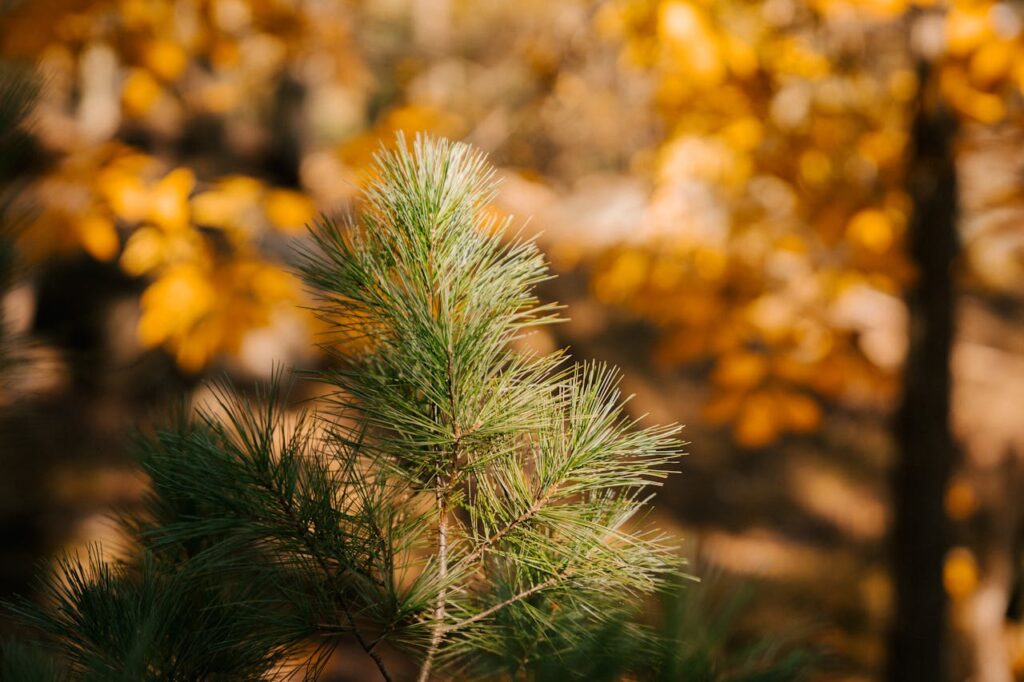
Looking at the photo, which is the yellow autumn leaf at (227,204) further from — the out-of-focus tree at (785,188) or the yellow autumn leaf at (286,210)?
the out-of-focus tree at (785,188)

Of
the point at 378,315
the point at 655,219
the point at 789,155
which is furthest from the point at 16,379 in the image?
the point at 789,155

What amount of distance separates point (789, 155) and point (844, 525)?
149 inches

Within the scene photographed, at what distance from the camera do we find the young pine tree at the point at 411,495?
82 cm

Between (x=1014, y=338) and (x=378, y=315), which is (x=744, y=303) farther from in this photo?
(x=1014, y=338)

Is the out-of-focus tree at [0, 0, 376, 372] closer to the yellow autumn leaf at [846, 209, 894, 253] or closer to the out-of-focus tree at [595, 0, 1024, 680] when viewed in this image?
the out-of-focus tree at [595, 0, 1024, 680]

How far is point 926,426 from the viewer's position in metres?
2.58

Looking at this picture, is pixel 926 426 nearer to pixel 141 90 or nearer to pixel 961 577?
pixel 961 577

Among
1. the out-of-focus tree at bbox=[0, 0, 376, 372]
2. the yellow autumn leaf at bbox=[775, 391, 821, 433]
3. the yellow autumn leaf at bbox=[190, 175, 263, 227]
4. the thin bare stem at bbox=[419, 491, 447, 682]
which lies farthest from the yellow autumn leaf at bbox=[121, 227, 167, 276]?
the yellow autumn leaf at bbox=[775, 391, 821, 433]

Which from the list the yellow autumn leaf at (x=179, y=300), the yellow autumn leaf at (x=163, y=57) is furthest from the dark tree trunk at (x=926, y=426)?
the yellow autumn leaf at (x=163, y=57)

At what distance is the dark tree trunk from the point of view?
2479 millimetres

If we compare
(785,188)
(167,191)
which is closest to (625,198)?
(785,188)

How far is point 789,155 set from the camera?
8.39ft

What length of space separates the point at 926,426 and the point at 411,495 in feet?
7.65

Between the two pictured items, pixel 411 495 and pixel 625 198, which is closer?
pixel 411 495
